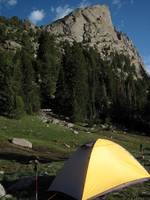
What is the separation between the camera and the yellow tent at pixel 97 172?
55.3ft

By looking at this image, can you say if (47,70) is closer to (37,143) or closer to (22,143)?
(37,143)

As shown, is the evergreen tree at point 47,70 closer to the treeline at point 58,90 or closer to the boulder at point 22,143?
the treeline at point 58,90

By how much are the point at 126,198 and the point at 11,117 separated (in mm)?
54124

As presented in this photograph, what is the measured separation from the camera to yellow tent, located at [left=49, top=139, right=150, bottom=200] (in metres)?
16.9

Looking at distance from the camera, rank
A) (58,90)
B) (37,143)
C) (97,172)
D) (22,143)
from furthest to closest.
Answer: (58,90) < (37,143) < (22,143) < (97,172)

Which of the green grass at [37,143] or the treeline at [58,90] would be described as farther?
the treeline at [58,90]

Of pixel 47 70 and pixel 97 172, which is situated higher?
→ pixel 47 70

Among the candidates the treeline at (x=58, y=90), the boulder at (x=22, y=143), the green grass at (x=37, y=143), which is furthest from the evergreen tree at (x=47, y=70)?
the boulder at (x=22, y=143)

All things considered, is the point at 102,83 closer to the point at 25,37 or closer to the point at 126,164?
the point at 25,37

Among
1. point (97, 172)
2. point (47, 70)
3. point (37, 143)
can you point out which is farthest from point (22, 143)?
point (47, 70)

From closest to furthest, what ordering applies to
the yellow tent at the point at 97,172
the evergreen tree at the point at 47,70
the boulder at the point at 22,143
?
the yellow tent at the point at 97,172
the boulder at the point at 22,143
the evergreen tree at the point at 47,70

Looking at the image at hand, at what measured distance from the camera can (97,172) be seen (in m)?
17.4

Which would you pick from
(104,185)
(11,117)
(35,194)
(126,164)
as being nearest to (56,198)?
(35,194)

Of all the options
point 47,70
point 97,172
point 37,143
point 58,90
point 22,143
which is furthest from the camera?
point 47,70
